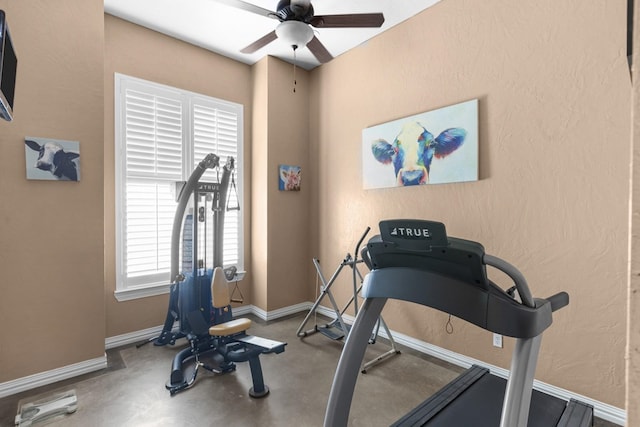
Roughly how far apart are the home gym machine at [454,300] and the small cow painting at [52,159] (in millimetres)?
2504

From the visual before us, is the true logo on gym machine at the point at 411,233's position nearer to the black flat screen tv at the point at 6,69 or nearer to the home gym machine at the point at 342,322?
the home gym machine at the point at 342,322

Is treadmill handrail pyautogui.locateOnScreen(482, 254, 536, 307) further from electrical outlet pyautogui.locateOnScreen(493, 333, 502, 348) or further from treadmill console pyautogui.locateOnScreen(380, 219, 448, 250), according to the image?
electrical outlet pyautogui.locateOnScreen(493, 333, 502, 348)

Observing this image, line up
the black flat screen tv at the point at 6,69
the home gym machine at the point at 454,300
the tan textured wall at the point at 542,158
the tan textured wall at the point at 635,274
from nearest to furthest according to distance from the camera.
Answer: the tan textured wall at the point at 635,274 < the home gym machine at the point at 454,300 < the black flat screen tv at the point at 6,69 < the tan textured wall at the point at 542,158

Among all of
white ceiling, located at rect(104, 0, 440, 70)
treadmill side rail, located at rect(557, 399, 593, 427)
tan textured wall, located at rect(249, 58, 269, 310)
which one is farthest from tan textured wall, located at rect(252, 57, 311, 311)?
treadmill side rail, located at rect(557, 399, 593, 427)

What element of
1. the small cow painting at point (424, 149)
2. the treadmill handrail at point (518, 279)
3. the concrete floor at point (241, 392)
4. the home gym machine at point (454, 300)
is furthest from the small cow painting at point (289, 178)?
the treadmill handrail at point (518, 279)

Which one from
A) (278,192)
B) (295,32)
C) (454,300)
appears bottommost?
(454,300)

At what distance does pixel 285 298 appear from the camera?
13.3ft

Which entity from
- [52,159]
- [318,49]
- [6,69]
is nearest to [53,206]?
[52,159]

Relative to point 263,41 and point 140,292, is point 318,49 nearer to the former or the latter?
point 263,41

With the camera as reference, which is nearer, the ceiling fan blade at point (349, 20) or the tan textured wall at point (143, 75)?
the ceiling fan blade at point (349, 20)

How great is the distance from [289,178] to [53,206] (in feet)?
7.75

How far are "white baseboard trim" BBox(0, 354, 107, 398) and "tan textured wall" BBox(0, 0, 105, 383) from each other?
0.04 m

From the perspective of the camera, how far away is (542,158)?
7.56ft

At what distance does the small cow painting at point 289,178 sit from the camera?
397 centimetres
